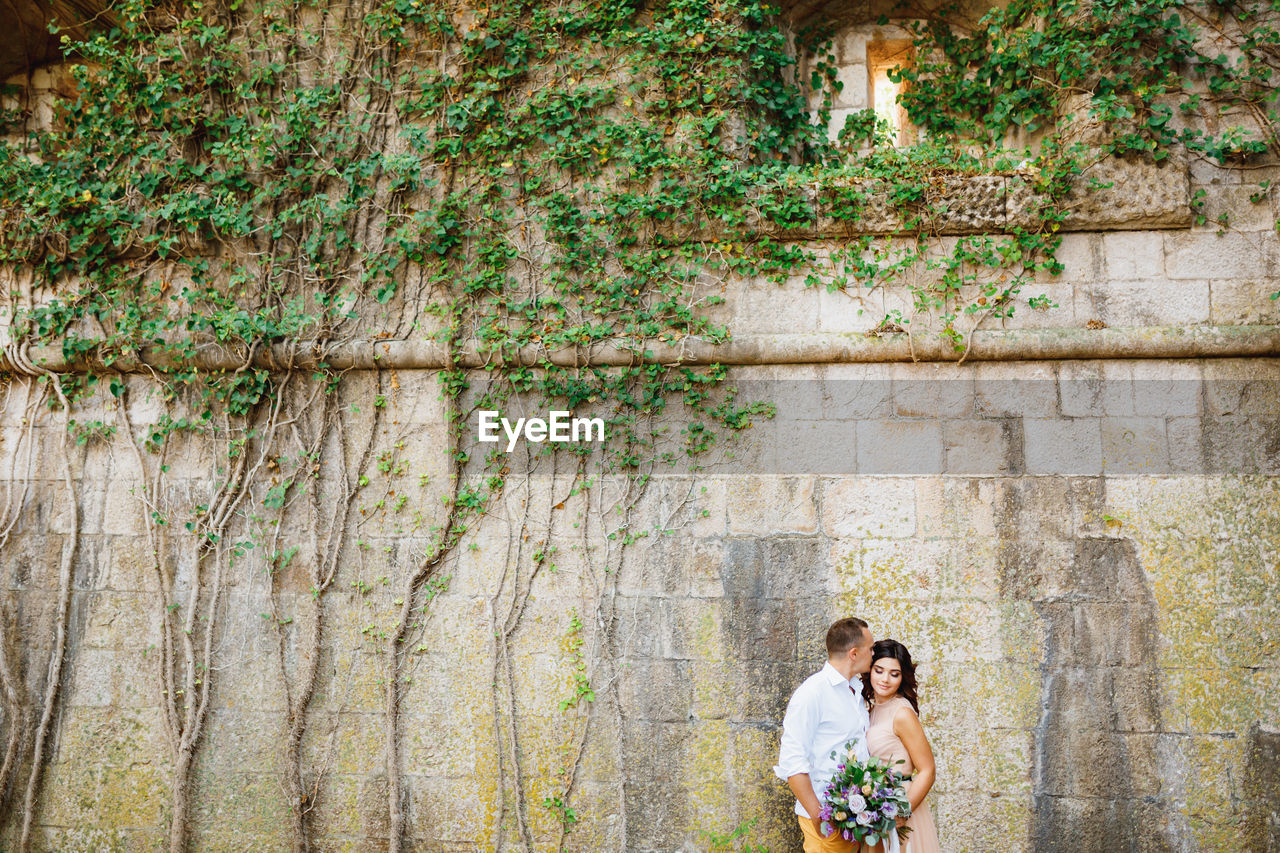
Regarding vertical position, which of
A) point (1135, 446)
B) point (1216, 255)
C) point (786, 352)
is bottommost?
point (1135, 446)

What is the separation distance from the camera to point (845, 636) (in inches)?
128

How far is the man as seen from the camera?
3094mm

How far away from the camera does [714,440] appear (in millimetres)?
4086

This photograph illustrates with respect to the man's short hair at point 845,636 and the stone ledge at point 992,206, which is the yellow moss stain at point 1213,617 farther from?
the man's short hair at point 845,636

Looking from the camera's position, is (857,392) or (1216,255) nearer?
(1216,255)

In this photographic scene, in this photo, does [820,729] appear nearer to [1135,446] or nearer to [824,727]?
[824,727]

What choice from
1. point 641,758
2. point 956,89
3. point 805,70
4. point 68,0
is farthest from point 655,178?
point 68,0

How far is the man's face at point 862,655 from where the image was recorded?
3.24 metres

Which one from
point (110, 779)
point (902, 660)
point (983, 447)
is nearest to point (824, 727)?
point (902, 660)

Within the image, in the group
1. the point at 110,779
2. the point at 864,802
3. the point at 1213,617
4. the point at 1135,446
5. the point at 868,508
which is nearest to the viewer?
the point at 864,802

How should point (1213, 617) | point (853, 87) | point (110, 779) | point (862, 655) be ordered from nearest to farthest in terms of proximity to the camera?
point (862, 655) < point (1213, 617) < point (110, 779) < point (853, 87)

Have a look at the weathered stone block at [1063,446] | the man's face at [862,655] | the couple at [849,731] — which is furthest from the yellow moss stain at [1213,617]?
the man's face at [862,655]

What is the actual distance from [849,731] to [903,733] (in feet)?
0.69

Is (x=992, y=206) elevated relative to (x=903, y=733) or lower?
elevated
